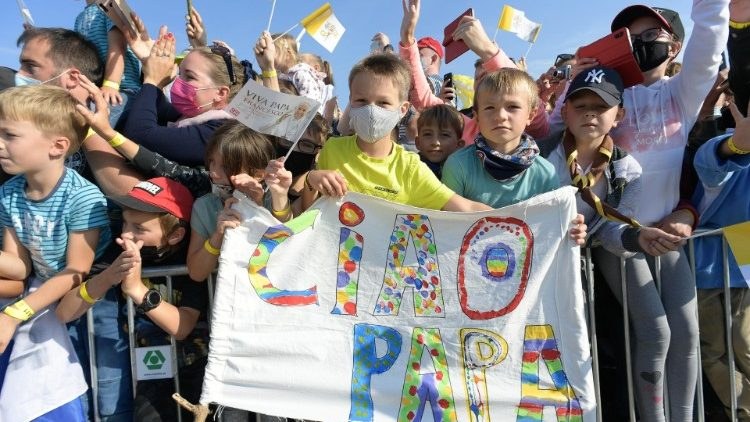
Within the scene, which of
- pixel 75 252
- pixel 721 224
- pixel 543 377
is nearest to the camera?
pixel 543 377

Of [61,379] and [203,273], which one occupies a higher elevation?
[203,273]

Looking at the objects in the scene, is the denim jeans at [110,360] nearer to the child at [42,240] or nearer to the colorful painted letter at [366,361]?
the child at [42,240]

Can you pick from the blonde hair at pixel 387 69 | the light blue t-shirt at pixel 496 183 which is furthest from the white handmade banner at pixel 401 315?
the blonde hair at pixel 387 69

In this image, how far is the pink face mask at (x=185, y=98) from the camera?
11.3 ft

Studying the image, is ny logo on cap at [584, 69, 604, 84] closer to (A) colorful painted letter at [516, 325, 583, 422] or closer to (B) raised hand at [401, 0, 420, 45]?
(A) colorful painted letter at [516, 325, 583, 422]

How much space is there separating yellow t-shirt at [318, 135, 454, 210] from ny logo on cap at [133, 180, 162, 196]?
3.14ft

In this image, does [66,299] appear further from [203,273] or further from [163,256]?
[203,273]

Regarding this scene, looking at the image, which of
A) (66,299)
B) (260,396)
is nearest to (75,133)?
(66,299)

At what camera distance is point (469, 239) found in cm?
282

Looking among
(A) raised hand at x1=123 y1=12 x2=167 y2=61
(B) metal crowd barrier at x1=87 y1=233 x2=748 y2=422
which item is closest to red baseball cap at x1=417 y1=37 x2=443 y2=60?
(A) raised hand at x1=123 y1=12 x2=167 y2=61

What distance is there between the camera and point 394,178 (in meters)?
2.89

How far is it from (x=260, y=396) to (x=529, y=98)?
88.6 inches

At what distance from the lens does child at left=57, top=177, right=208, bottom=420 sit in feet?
8.91

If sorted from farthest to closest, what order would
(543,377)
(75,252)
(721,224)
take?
(721,224), (75,252), (543,377)
